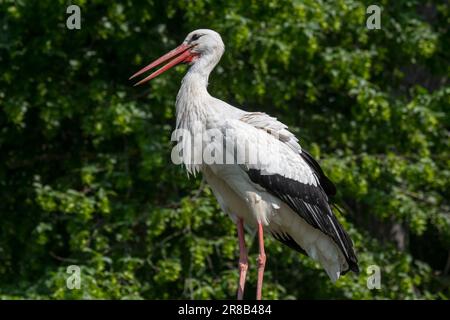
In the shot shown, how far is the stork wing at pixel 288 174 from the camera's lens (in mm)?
5078

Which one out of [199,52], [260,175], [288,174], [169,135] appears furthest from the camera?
[169,135]

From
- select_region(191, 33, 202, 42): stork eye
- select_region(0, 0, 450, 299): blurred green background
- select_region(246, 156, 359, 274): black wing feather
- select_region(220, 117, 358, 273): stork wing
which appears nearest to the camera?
select_region(220, 117, 358, 273): stork wing

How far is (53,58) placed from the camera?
8.36 metres

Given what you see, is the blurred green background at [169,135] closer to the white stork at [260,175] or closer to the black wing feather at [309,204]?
the white stork at [260,175]

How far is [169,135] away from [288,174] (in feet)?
9.35

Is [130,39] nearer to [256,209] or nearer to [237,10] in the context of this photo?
[237,10]

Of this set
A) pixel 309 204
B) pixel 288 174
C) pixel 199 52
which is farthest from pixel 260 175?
pixel 199 52

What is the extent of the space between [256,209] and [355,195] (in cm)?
302

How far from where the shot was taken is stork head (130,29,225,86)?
532 cm

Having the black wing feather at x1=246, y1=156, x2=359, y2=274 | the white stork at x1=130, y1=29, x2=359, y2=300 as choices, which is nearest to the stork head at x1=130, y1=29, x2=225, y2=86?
the white stork at x1=130, y1=29, x2=359, y2=300

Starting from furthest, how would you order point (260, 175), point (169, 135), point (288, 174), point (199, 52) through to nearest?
point (169, 135) < point (199, 52) < point (288, 174) < point (260, 175)

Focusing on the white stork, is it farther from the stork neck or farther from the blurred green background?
the blurred green background

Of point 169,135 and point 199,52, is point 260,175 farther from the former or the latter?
point 169,135

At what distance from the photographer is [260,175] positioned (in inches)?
203
